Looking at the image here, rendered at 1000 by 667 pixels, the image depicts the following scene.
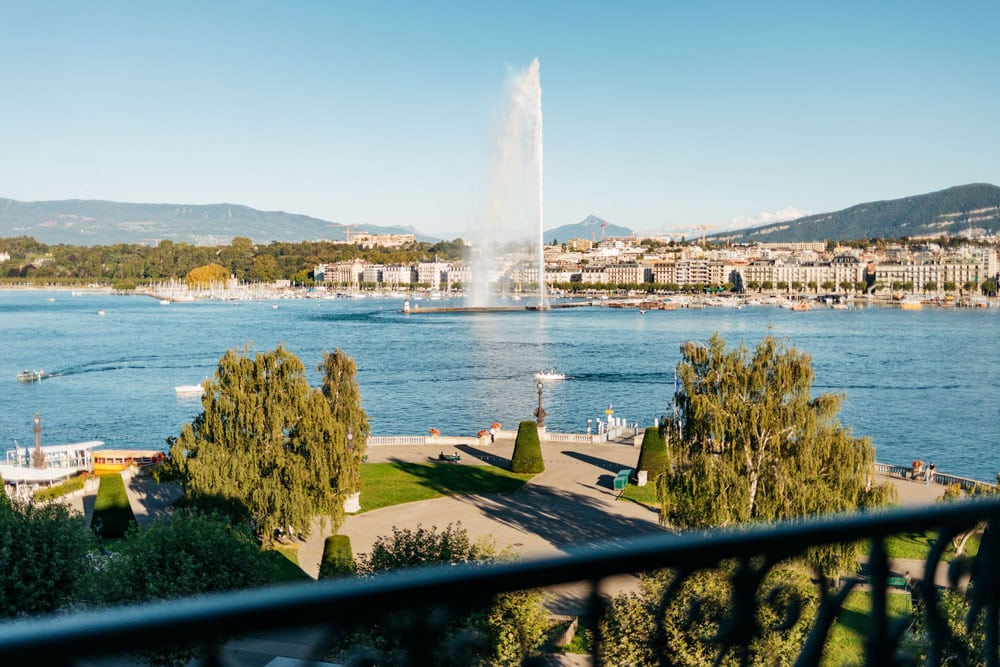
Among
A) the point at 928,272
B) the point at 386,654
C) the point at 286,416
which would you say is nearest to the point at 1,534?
the point at 286,416

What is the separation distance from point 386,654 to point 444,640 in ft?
0.37

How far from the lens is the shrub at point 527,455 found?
823 inches

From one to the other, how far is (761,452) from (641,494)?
5.94 metres

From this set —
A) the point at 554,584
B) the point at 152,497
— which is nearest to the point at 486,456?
the point at 152,497

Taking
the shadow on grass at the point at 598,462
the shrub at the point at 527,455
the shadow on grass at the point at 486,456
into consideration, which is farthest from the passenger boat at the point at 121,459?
the shadow on grass at the point at 598,462

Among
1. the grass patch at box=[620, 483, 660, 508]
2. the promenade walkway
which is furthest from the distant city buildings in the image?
the grass patch at box=[620, 483, 660, 508]

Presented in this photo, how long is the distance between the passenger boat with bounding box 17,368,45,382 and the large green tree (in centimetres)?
3875

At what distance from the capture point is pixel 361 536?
15.9 m

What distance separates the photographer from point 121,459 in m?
22.9

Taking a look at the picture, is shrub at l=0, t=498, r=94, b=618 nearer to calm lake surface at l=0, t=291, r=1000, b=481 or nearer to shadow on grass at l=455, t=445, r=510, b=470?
calm lake surface at l=0, t=291, r=1000, b=481

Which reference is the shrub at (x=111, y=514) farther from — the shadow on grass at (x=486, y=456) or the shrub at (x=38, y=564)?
the shadow on grass at (x=486, y=456)

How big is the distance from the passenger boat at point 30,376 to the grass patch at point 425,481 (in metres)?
29.1

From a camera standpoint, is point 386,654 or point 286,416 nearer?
point 386,654

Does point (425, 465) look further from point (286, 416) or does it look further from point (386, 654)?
point (386, 654)
